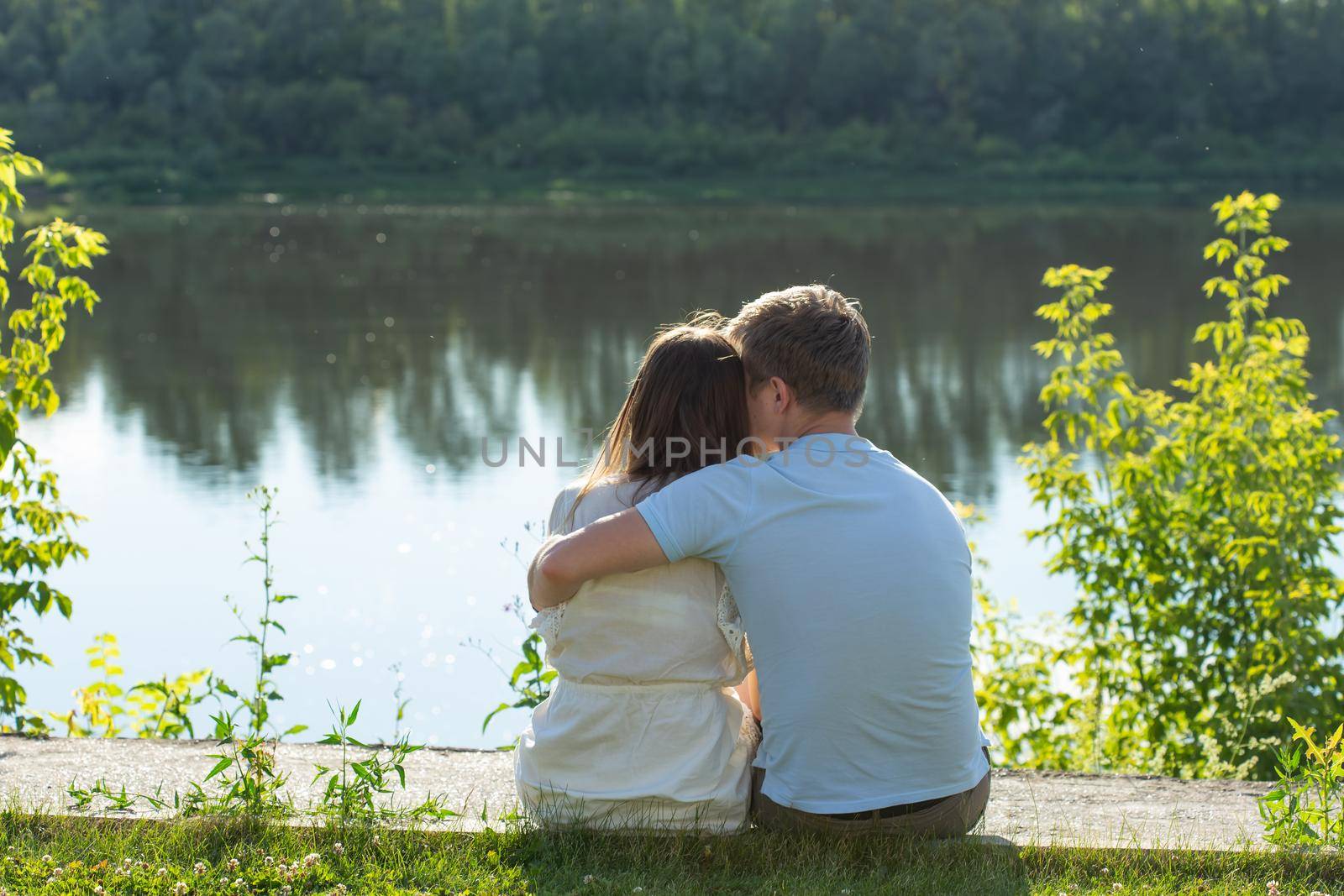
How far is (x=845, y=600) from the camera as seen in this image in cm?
246

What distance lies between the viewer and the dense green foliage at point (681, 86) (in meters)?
40.1

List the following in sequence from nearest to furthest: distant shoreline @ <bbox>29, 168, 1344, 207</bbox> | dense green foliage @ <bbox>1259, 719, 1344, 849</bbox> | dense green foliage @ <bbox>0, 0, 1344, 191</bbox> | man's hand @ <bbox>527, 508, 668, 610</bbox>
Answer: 1. man's hand @ <bbox>527, 508, 668, 610</bbox>
2. dense green foliage @ <bbox>1259, 719, 1344, 849</bbox>
3. distant shoreline @ <bbox>29, 168, 1344, 207</bbox>
4. dense green foliage @ <bbox>0, 0, 1344, 191</bbox>

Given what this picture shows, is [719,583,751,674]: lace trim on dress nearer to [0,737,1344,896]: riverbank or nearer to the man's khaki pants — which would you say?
the man's khaki pants

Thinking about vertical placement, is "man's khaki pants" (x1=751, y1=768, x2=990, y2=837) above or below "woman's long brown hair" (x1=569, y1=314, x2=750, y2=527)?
below

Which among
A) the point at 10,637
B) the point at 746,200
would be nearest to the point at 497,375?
the point at 10,637

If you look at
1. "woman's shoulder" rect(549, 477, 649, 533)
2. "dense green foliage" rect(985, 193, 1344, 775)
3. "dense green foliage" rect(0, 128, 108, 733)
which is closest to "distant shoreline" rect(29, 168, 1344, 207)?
"dense green foliage" rect(985, 193, 1344, 775)

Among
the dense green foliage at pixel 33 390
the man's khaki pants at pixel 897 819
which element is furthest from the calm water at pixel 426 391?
the dense green foliage at pixel 33 390

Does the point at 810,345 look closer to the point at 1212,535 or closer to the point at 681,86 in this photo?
the point at 1212,535

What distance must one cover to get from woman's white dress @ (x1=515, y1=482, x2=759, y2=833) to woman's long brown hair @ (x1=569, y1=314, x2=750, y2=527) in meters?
0.06

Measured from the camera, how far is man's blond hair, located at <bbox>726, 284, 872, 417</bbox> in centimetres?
251

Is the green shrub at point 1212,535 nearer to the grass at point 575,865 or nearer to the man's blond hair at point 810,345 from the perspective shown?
the grass at point 575,865

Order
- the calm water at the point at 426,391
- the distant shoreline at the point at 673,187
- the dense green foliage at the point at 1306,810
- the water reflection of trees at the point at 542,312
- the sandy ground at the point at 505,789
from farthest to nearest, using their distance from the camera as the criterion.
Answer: the distant shoreline at the point at 673,187 → the water reflection of trees at the point at 542,312 → the calm water at the point at 426,391 → the sandy ground at the point at 505,789 → the dense green foliage at the point at 1306,810

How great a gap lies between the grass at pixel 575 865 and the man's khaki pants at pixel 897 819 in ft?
0.08

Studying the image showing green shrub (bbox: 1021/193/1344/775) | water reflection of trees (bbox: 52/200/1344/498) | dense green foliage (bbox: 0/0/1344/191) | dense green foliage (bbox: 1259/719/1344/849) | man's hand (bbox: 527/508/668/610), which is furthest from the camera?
dense green foliage (bbox: 0/0/1344/191)
